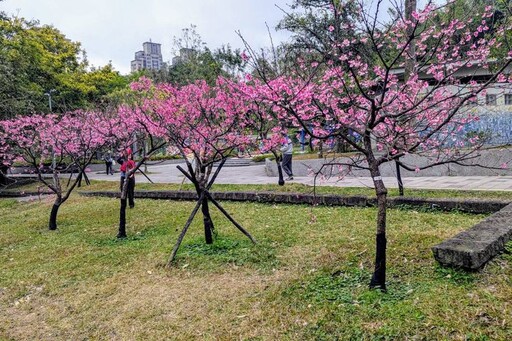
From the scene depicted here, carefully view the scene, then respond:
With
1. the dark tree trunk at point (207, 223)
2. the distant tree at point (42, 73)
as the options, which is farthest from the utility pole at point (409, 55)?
the distant tree at point (42, 73)

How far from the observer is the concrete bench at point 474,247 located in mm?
3197

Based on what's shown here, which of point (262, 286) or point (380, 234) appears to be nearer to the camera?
point (380, 234)

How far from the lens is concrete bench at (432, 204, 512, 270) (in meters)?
3.20

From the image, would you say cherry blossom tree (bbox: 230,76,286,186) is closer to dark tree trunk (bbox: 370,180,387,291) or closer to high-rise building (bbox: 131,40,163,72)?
dark tree trunk (bbox: 370,180,387,291)

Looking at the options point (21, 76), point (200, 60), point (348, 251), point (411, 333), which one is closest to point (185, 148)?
point (348, 251)

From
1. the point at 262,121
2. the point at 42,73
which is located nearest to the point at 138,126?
the point at 262,121

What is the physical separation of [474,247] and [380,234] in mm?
810

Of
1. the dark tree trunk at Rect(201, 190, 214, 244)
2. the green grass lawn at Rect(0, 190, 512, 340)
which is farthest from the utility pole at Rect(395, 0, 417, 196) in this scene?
the dark tree trunk at Rect(201, 190, 214, 244)

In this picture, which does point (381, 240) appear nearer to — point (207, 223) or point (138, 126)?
point (207, 223)

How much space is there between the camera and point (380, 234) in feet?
10.6

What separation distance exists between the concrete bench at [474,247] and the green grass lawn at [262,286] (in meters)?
0.10

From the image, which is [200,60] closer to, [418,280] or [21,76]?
[21,76]

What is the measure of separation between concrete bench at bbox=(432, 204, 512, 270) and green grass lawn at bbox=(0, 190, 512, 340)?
0.33ft

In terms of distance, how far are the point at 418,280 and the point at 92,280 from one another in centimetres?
365
